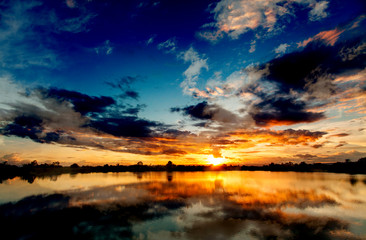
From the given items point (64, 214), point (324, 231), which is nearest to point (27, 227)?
point (64, 214)

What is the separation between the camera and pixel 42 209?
32.2m

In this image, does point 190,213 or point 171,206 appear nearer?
point 190,213

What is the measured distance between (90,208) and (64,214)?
4.48 m

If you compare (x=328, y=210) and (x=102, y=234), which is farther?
(x=328, y=210)

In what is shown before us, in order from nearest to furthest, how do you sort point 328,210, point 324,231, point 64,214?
point 324,231, point 64,214, point 328,210

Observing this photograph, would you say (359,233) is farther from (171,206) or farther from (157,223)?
(171,206)

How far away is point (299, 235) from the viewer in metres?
20.0

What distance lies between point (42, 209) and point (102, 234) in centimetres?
1958

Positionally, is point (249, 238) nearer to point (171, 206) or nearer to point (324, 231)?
point (324, 231)

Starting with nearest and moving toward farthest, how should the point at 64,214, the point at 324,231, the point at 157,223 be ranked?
1. the point at 324,231
2. the point at 157,223
3. the point at 64,214

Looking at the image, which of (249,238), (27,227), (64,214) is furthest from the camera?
(64,214)

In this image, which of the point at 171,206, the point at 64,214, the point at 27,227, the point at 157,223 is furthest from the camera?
the point at 171,206

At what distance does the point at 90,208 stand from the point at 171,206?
14380 millimetres

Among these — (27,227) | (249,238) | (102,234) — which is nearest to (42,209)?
(27,227)
